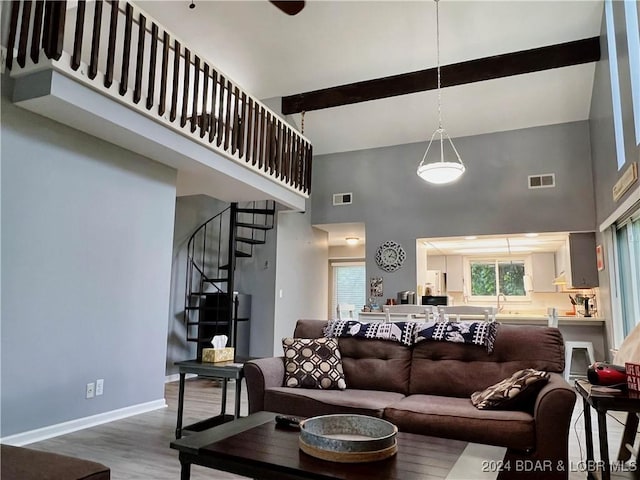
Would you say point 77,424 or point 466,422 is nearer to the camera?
point 466,422

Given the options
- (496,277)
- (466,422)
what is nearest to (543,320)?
(496,277)

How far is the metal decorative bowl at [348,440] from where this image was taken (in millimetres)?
1673

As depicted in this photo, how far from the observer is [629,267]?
4961mm

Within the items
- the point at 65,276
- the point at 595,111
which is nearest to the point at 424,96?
the point at 595,111

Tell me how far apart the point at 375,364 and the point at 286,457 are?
1752mm

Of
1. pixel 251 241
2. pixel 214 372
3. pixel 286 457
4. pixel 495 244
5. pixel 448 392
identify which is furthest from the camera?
pixel 495 244

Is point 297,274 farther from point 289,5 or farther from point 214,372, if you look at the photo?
point 289,5

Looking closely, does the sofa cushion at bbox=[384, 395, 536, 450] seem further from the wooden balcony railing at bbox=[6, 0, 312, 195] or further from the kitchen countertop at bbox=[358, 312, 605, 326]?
the kitchen countertop at bbox=[358, 312, 605, 326]

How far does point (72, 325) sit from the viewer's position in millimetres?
3701

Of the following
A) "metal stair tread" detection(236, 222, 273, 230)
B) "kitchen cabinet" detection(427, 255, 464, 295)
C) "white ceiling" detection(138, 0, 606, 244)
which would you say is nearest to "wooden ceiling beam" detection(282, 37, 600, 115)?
"white ceiling" detection(138, 0, 606, 244)

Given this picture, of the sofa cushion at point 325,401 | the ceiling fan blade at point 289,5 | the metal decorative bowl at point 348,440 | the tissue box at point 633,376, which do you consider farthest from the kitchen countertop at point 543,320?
the metal decorative bowl at point 348,440

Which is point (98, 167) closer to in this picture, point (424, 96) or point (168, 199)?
point (168, 199)

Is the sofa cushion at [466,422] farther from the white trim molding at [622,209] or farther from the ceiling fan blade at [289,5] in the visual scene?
the ceiling fan blade at [289,5]

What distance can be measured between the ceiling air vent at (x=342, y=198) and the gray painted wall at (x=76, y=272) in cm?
376
